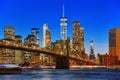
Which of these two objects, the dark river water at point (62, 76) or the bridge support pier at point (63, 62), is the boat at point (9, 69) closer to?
the dark river water at point (62, 76)

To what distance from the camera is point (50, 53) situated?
13638cm

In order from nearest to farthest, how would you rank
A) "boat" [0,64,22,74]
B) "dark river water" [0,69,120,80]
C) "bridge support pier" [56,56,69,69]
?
"dark river water" [0,69,120,80]
"boat" [0,64,22,74]
"bridge support pier" [56,56,69,69]

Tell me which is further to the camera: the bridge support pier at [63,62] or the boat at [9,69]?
the bridge support pier at [63,62]

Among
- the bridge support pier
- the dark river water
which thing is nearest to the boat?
the dark river water

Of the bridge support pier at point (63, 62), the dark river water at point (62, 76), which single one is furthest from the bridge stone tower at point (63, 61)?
the dark river water at point (62, 76)

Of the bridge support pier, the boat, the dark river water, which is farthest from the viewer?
the bridge support pier

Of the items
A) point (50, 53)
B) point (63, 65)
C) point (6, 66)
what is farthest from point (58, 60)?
point (6, 66)

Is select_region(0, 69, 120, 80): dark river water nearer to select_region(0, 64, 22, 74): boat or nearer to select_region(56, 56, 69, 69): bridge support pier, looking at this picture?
select_region(0, 64, 22, 74): boat

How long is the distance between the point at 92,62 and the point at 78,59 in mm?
15164

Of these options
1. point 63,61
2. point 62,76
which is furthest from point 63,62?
point 62,76

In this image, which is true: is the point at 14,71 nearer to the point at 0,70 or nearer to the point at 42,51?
the point at 0,70

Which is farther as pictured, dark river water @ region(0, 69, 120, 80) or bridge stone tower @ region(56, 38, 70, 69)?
bridge stone tower @ region(56, 38, 70, 69)

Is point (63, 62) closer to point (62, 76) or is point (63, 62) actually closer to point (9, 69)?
point (9, 69)

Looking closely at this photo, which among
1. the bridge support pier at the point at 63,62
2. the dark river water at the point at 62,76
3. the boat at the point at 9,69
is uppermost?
the bridge support pier at the point at 63,62
